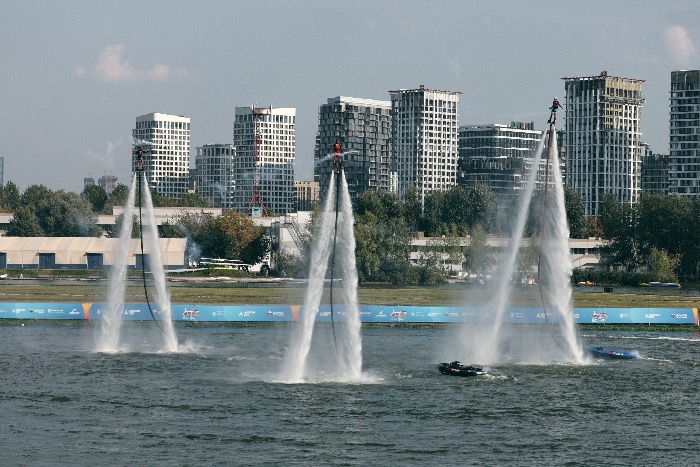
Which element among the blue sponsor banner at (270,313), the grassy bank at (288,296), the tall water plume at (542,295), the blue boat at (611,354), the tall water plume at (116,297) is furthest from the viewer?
the grassy bank at (288,296)

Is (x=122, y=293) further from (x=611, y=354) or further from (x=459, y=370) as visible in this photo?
(x=611, y=354)

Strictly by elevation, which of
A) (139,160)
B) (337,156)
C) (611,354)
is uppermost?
(139,160)

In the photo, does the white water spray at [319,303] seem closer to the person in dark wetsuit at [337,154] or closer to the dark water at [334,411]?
the person in dark wetsuit at [337,154]

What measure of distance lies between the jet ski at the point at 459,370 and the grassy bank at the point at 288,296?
5086 centimetres

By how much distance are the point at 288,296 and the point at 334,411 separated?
9003 centimetres

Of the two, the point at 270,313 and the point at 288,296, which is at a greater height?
the point at 288,296

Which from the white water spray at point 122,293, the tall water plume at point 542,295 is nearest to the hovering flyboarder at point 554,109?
the tall water plume at point 542,295

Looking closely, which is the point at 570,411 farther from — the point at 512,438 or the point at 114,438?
the point at 114,438

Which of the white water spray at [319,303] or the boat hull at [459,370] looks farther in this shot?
the boat hull at [459,370]

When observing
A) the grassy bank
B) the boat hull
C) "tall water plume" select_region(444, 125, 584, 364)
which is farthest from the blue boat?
the grassy bank

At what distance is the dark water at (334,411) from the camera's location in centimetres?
6406

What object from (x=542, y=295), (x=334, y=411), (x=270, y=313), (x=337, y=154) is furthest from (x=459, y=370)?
(x=270, y=313)

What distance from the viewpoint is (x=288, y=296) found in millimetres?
164750

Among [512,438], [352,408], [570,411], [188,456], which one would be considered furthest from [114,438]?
[570,411]
